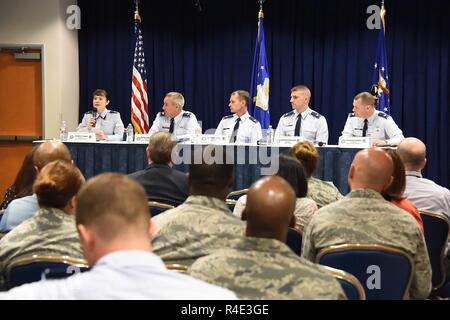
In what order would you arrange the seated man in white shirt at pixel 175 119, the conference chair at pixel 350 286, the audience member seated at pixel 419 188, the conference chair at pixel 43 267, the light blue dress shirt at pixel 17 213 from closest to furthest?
1. the conference chair at pixel 350 286
2. the conference chair at pixel 43 267
3. the light blue dress shirt at pixel 17 213
4. the audience member seated at pixel 419 188
5. the seated man in white shirt at pixel 175 119

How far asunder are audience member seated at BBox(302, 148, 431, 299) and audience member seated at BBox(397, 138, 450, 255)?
3.27 feet

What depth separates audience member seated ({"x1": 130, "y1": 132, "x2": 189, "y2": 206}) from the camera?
354cm

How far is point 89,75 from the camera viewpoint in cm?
876

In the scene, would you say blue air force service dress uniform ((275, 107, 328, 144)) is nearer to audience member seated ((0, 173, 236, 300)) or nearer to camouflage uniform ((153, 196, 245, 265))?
camouflage uniform ((153, 196, 245, 265))

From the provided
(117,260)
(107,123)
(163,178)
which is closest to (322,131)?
(107,123)

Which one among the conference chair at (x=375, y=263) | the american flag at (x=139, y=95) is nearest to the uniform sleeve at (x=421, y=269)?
the conference chair at (x=375, y=263)

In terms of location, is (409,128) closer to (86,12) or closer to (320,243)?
(86,12)

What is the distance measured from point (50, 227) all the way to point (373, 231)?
1.20m

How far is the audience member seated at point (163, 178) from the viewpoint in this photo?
11.6 ft

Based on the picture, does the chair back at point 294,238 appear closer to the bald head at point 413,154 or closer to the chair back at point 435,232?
the chair back at point 435,232

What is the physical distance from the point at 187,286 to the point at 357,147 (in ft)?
16.5

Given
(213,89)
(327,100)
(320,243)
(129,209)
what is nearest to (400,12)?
(327,100)

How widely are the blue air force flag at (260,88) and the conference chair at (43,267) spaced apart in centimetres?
552

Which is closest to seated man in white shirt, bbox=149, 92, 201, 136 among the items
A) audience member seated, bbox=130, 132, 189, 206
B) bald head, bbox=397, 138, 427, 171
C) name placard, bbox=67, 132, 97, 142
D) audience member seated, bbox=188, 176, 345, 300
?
name placard, bbox=67, 132, 97, 142
